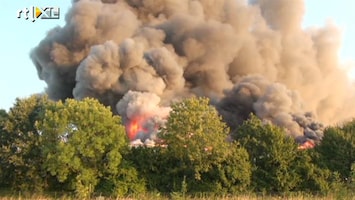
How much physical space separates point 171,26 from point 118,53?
1000cm

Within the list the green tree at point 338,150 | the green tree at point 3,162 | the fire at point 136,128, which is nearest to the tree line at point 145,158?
the green tree at point 3,162

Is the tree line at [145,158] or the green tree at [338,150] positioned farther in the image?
the green tree at [338,150]

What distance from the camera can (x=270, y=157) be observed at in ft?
108

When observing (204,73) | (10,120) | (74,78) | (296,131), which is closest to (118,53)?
(74,78)

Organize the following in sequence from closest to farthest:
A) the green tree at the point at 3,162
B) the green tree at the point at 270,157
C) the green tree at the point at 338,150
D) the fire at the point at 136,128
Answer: the green tree at the point at 3,162 < the green tree at the point at 270,157 < the green tree at the point at 338,150 < the fire at the point at 136,128

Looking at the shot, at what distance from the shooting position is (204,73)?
65.2 meters

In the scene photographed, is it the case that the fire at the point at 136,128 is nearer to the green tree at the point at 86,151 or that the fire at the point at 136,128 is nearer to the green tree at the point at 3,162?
the green tree at the point at 86,151

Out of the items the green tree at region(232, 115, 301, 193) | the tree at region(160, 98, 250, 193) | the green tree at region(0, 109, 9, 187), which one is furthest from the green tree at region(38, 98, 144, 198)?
the green tree at region(232, 115, 301, 193)

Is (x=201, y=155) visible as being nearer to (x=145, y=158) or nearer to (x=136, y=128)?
(x=145, y=158)

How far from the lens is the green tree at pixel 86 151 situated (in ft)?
98.9

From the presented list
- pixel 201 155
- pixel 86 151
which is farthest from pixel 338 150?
pixel 86 151

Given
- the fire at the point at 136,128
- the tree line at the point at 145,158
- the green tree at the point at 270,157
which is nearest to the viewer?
the tree line at the point at 145,158

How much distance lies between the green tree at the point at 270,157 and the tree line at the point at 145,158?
0.20 feet

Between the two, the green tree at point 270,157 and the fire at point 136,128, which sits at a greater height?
the fire at point 136,128
